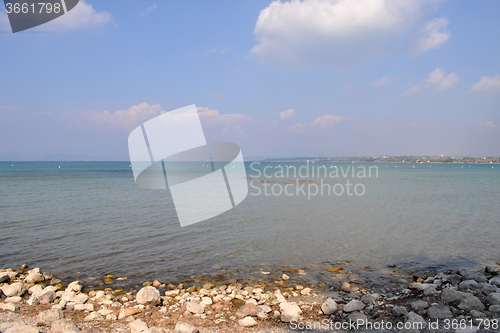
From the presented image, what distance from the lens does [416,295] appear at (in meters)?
7.38

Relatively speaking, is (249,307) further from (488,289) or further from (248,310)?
(488,289)

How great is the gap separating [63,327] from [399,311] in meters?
6.58

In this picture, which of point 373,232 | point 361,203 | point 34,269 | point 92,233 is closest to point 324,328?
point 34,269

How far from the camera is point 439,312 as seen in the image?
585 cm

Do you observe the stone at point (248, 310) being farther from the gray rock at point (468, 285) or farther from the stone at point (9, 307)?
the gray rock at point (468, 285)

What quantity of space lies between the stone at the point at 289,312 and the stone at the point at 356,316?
1.05 m

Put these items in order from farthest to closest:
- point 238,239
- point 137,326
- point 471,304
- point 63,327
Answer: point 238,239 < point 471,304 < point 137,326 < point 63,327

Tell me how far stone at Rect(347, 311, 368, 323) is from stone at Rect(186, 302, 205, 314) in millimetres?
3174

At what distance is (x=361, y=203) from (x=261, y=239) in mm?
14181

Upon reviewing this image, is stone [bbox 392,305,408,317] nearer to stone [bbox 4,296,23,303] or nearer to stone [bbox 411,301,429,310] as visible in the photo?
stone [bbox 411,301,429,310]

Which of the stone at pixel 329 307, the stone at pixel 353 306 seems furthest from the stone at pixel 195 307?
the stone at pixel 353 306

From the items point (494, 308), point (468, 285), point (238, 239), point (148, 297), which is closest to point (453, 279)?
point (468, 285)

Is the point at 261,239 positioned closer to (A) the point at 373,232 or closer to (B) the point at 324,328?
(A) the point at 373,232

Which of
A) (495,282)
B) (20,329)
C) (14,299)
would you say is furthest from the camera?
(495,282)
